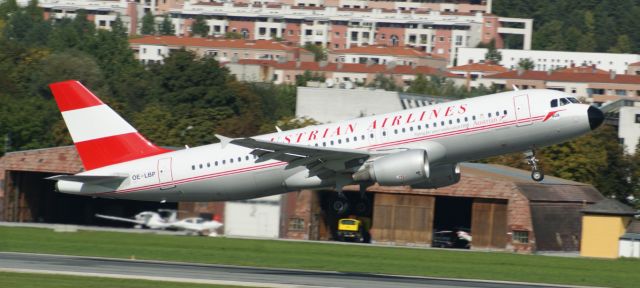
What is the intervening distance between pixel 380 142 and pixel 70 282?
15.3 metres

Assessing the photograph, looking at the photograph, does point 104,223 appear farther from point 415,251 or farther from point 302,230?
point 415,251

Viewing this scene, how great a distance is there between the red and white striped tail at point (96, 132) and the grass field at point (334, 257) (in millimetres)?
5737

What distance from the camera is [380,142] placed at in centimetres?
5706

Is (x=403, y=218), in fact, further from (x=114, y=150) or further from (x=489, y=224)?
(x=114, y=150)

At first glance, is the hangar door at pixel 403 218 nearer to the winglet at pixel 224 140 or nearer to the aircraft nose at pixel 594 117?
the winglet at pixel 224 140

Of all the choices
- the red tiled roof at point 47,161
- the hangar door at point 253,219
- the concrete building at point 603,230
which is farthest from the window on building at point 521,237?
the red tiled roof at point 47,161

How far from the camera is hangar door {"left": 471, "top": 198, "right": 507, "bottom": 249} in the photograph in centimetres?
8338

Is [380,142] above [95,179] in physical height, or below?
above

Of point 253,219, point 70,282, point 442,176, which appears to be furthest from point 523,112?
point 253,219

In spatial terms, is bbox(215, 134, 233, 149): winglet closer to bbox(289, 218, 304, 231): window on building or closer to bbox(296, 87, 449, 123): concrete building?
bbox(289, 218, 304, 231): window on building

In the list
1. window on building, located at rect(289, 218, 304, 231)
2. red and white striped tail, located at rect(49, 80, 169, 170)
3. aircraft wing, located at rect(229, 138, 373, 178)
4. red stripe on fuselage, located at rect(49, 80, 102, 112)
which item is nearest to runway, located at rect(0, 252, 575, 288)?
aircraft wing, located at rect(229, 138, 373, 178)

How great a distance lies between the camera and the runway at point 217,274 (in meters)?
52.6

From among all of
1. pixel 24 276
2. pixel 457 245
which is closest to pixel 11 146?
pixel 457 245

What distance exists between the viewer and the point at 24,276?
52406mm
